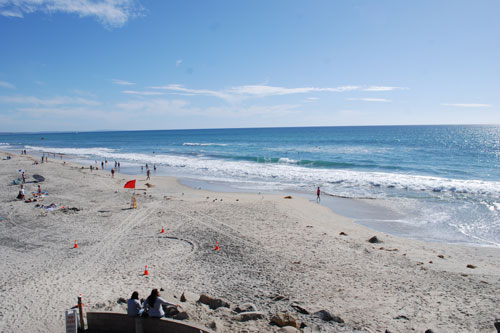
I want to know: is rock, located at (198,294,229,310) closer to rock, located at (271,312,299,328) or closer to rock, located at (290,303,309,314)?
rock, located at (271,312,299,328)

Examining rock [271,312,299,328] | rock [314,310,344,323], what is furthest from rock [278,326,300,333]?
rock [314,310,344,323]

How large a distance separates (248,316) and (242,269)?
364 centimetres

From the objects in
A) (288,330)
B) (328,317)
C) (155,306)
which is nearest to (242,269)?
(328,317)

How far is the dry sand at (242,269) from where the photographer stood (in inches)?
334

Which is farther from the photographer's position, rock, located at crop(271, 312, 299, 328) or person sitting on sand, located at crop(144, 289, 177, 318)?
rock, located at crop(271, 312, 299, 328)

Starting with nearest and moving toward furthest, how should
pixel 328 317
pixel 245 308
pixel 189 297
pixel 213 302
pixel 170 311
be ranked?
1. pixel 170 311
2. pixel 328 317
3. pixel 245 308
4. pixel 213 302
5. pixel 189 297

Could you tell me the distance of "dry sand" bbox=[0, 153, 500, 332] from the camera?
27.8 ft

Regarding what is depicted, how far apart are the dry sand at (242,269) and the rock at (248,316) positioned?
5.6 inches

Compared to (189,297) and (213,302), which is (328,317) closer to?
(213,302)

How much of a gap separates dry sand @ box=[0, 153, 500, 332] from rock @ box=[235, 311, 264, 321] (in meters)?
0.14

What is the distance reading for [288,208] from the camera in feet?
70.1

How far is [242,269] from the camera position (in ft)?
37.5

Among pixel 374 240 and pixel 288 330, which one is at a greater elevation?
pixel 288 330

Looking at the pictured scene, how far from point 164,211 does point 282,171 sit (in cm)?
2279
